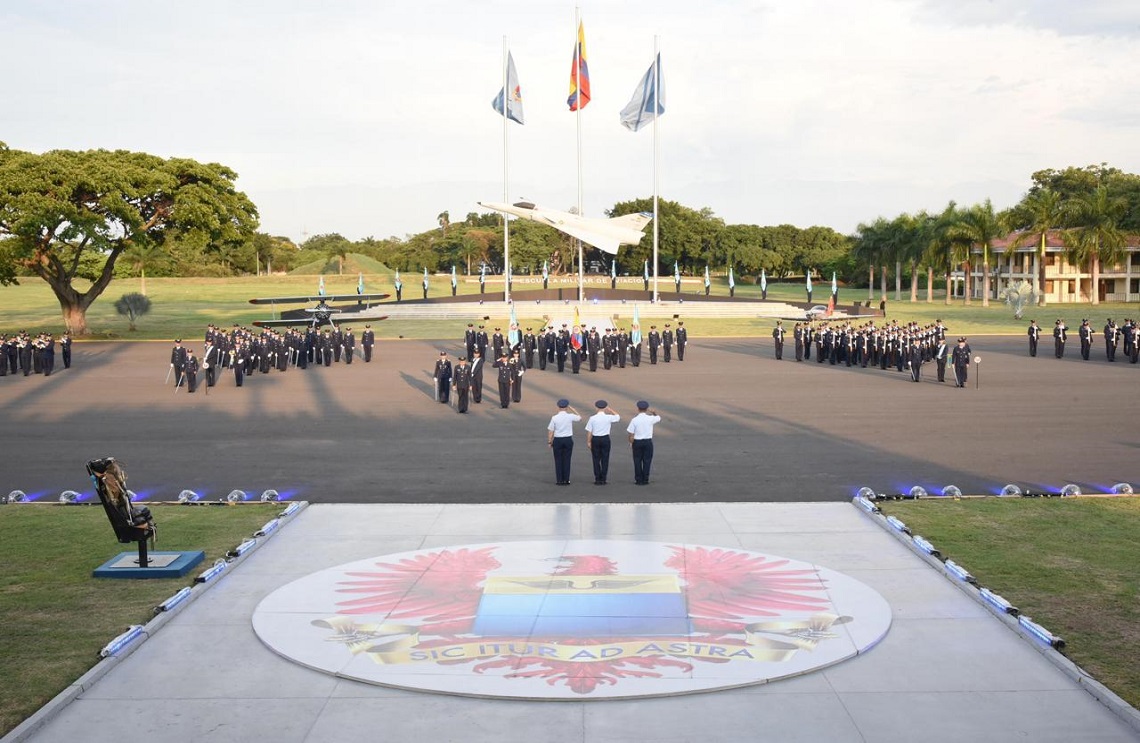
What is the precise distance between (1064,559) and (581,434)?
341 inches

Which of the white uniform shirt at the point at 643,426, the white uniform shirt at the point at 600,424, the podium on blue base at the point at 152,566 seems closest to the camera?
the podium on blue base at the point at 152,566

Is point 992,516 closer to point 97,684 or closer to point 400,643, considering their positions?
point 400,643

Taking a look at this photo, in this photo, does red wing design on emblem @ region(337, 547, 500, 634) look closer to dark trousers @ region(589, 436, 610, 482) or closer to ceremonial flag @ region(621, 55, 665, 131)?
dark trousers @ region(589, 436, 610, 482)

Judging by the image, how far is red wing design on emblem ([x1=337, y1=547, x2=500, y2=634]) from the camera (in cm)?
770

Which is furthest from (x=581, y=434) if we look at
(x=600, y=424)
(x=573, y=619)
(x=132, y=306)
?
(x=132, y=306)

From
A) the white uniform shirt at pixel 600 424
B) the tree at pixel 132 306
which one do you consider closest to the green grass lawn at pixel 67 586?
the white uniform shirt at pixel 600 424

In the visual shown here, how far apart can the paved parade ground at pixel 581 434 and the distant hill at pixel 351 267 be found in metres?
61.4

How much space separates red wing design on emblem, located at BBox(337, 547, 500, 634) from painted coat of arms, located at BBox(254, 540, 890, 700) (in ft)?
0.05

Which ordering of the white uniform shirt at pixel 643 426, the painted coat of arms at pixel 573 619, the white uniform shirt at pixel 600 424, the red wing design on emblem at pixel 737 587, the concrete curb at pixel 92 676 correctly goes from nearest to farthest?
the concrete curb at pixel 92 676
the painted coat of arms at pixel 573 619
the red wing design on emblem at pixel 737 587
the white uniform shirt at pixel 643 426
the white uniform shirt at pixel 600 424

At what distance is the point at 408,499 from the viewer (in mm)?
11836

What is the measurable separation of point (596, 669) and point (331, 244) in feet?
353

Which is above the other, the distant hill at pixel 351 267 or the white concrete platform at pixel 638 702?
the distant hill at pixel 351 267

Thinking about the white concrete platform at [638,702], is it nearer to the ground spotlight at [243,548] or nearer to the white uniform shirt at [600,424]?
the ground spotlight at [243,548]

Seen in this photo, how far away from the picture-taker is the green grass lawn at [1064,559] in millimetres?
6887
